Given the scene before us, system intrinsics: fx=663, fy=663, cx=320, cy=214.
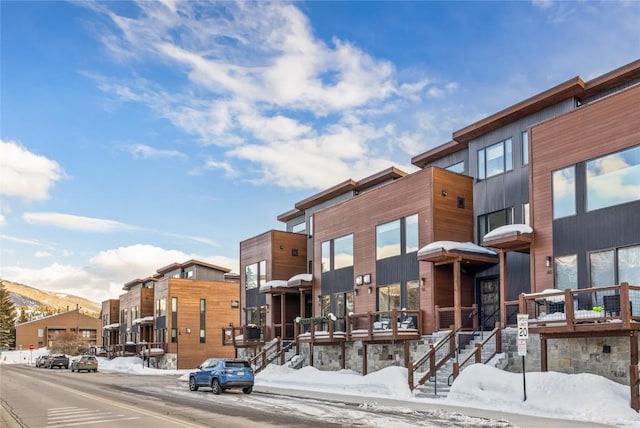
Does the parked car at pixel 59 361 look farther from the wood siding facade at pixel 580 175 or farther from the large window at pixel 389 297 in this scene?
the wood siding facade at pixel 580 175

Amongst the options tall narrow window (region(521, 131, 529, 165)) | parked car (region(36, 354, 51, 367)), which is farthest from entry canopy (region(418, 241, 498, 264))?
parked car (region(36, 354, 51, 367))

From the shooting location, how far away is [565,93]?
25.5 meters

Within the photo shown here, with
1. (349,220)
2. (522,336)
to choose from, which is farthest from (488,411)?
(349,220)

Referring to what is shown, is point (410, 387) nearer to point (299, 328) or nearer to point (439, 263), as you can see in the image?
point (439, 263)

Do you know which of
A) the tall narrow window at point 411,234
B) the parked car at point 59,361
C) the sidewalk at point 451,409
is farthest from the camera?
the parked car at point 59,361

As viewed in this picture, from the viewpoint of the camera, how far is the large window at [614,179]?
20.2 m

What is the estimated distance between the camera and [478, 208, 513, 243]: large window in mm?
27719

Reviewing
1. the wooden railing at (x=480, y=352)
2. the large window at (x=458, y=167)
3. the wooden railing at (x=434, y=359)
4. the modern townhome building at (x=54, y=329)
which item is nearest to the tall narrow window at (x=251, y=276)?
the large window at (x=458, y=167)

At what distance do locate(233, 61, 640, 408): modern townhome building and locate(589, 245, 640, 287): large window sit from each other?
44 millimetres

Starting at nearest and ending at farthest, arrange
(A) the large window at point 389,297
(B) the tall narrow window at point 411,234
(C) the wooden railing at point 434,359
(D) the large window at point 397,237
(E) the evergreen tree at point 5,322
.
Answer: (C) the wooden railing at point 434,359 < (B) the tall narrow window at point 411,234 < (D) the large window at point 397,237 < (A) the large window at point 389,297 < (E) the evergreen tree at point 5,322

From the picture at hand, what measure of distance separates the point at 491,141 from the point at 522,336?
13022 millimetres

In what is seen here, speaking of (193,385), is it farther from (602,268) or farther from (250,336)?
(602,268)

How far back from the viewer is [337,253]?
3594 cm

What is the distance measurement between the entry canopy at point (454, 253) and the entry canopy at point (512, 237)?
254 cm
